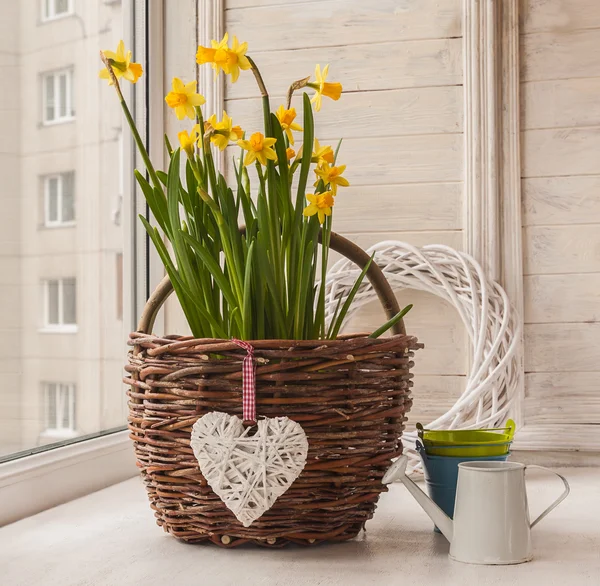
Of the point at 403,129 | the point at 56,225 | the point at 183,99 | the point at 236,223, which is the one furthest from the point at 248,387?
the point at 403,129

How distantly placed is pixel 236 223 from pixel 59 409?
0.57 meters

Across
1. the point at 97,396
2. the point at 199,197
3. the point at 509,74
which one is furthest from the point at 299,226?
the point at 509,74

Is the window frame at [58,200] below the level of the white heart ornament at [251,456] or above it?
above

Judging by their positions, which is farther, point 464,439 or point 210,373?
point 464,439

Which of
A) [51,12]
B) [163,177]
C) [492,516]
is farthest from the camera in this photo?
[51,12]

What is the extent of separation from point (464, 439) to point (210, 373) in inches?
12.8

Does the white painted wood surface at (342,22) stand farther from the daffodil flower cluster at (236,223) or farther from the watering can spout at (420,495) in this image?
the watering can spout at (420,495)

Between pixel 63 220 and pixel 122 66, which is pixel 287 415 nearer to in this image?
pixel 122 66

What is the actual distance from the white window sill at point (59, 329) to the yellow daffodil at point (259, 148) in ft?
1.83

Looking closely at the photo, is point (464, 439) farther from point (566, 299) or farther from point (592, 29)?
point (592, 29)

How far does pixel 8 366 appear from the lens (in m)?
1.07

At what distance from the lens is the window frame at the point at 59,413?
1162 millimetres

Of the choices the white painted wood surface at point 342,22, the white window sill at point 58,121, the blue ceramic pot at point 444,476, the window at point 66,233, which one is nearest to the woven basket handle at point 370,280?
the blue ceramic pot at point 444,476

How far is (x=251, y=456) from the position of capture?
0.72m
